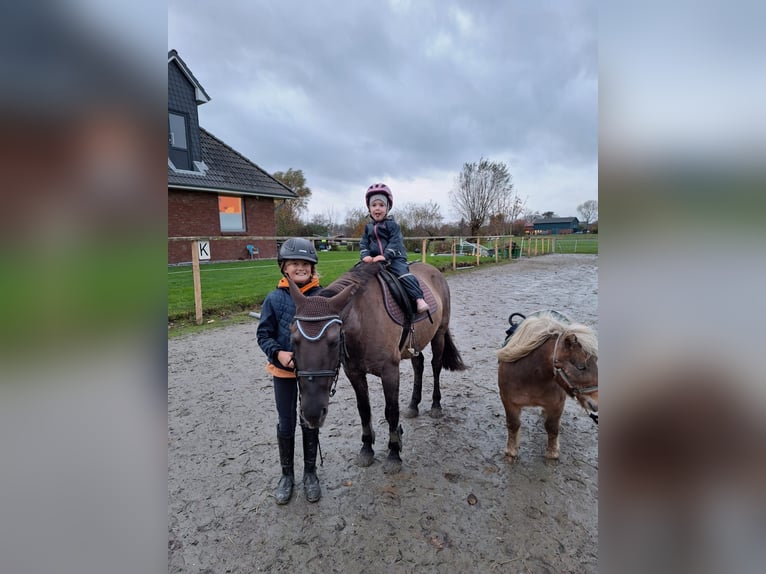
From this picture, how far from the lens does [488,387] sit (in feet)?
14.9

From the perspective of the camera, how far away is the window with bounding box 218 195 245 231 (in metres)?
14.1

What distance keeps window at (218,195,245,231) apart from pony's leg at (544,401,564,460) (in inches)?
559

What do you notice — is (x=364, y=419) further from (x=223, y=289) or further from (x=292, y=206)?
(x=292, y=206)

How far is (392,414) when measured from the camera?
2971 mm

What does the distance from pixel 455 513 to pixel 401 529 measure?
1.34 ft

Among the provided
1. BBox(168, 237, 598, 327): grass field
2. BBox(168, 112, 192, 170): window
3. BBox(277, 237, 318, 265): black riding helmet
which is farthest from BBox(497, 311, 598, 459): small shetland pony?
BBox(168, 112, 192, 170): window

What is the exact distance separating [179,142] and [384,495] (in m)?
14.4

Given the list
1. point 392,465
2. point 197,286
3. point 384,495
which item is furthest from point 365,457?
point 197,286

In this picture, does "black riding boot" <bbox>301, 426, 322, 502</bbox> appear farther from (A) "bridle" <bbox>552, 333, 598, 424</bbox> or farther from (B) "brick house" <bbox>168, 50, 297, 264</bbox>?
(B) "brick house" <bbox>168, 50, 297, 264</bbox>

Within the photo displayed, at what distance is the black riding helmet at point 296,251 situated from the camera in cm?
243

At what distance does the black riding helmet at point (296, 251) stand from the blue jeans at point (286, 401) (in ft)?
2.88
